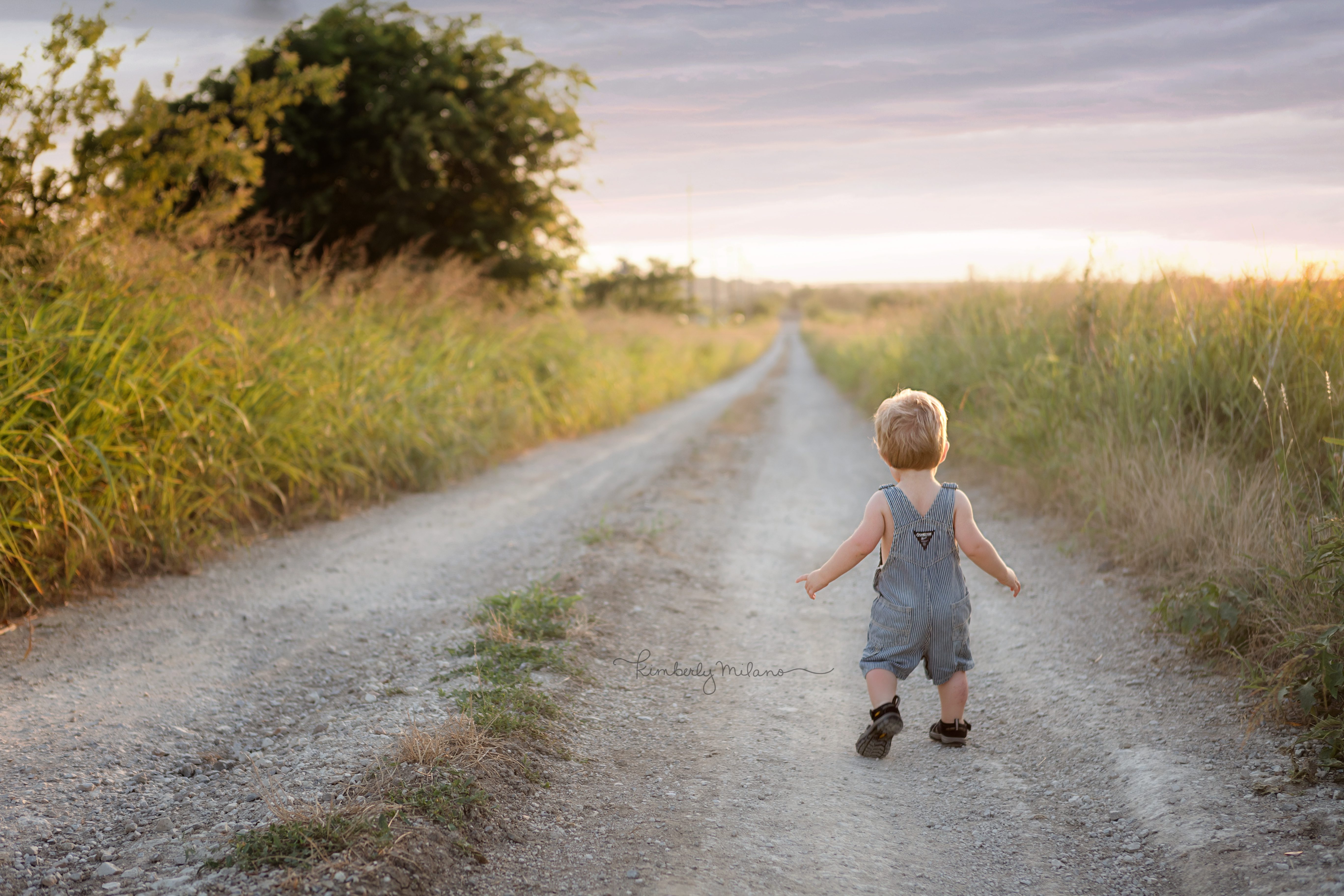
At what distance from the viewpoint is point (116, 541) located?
4.57 m

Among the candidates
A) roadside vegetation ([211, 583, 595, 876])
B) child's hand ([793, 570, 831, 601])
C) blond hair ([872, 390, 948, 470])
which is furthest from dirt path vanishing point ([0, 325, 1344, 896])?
blond hair ([872, 390, 948, 470])

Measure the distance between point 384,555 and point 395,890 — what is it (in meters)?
3.67

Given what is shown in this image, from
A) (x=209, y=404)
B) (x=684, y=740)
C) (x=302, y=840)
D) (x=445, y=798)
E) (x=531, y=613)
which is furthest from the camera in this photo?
(x=209, y=404)

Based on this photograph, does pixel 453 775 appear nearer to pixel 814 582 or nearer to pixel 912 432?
pixel 814 582

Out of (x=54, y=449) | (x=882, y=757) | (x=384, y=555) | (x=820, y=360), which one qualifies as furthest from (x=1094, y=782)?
(x=820, y=360)

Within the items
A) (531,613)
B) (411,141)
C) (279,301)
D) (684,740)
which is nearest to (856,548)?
(684,740)

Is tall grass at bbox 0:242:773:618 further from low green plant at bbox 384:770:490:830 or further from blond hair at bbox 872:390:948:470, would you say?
blond hair at bbox 872:390:948:470

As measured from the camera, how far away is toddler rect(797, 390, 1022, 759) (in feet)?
9.26

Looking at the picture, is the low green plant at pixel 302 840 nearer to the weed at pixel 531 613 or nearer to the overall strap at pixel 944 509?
the weed at pixel 531 613

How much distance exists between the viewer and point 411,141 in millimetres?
11367

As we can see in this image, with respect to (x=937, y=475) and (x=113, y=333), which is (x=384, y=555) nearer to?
(x=113, y=333)

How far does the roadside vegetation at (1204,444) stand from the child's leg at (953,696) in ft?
2.92

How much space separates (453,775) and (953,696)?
1.71 m

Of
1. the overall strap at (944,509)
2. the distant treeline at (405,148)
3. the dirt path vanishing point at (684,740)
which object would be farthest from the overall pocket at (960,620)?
the distant treeline at (405,148)
